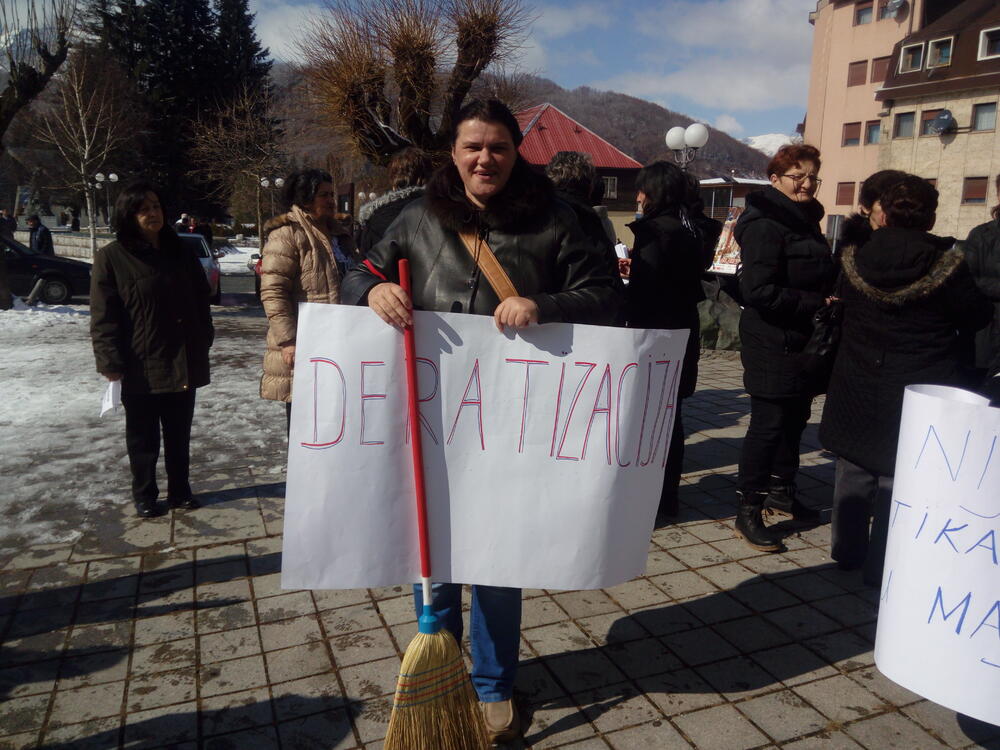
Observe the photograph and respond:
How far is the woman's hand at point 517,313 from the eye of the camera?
2178 mm

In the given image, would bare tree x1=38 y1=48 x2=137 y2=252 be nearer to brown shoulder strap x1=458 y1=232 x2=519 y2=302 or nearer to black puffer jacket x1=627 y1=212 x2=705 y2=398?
black puffer jacket x1=627 y1=212 x2=705 y2=398

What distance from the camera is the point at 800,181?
3859 mm

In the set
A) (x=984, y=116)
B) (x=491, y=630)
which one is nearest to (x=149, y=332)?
(x=491, y=630)

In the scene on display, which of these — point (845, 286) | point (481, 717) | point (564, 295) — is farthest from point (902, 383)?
point (481, 717)

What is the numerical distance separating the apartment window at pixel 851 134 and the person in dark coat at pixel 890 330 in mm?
51327

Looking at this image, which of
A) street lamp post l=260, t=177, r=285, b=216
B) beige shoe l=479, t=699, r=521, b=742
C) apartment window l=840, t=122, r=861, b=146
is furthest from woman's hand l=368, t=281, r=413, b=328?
apartment window l=840, t=122, r=861, b=146

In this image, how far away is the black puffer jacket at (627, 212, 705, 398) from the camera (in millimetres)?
4301

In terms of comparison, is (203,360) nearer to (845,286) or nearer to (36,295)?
(845,286)

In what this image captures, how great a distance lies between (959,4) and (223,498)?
5015 cm

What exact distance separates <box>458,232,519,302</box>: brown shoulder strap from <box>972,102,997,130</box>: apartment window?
43596mm

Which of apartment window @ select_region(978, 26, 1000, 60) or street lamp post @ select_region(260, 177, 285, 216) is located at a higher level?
apartment window @ select_region(978, 26, 1000, 60)

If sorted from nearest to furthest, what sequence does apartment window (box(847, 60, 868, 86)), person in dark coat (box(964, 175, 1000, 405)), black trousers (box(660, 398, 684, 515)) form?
black trousers (box(660, 398, 684, 515)) → person in dark coat (box(964, 175, 1000, 405)) → apartment window (box(847, 60, 868, 86))

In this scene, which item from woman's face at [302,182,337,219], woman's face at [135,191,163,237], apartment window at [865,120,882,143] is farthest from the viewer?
apartment window at [865,120,882,143]

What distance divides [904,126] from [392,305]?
47.2m
